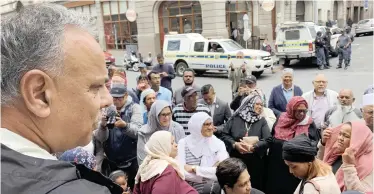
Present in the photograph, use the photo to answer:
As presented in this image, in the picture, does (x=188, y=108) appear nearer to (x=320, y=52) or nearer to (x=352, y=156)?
(x=352, y=156)

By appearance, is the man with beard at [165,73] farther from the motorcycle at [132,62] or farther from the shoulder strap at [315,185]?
the motorcycle at [132,62]

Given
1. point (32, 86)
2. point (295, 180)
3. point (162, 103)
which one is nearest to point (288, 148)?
point (295, 180)

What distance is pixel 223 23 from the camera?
20.3 m

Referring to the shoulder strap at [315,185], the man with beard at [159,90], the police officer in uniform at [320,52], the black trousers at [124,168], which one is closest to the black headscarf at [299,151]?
the shoulder strap at [315,185]

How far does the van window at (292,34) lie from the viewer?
1614 cm

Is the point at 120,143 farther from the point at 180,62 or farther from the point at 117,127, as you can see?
the point at 180,62

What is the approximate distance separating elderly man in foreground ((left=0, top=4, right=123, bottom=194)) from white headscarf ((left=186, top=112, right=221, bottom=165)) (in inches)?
113

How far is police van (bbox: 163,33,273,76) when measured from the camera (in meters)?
13.9

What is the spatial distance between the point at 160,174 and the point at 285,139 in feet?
6.38

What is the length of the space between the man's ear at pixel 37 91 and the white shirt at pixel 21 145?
7 centimetres

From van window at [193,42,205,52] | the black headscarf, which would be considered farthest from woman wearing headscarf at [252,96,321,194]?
van window at [193,42,205,52]

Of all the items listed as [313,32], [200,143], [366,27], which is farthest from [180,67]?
[366,27]

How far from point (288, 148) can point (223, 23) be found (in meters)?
18.4

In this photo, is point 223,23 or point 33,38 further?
point 223,23
